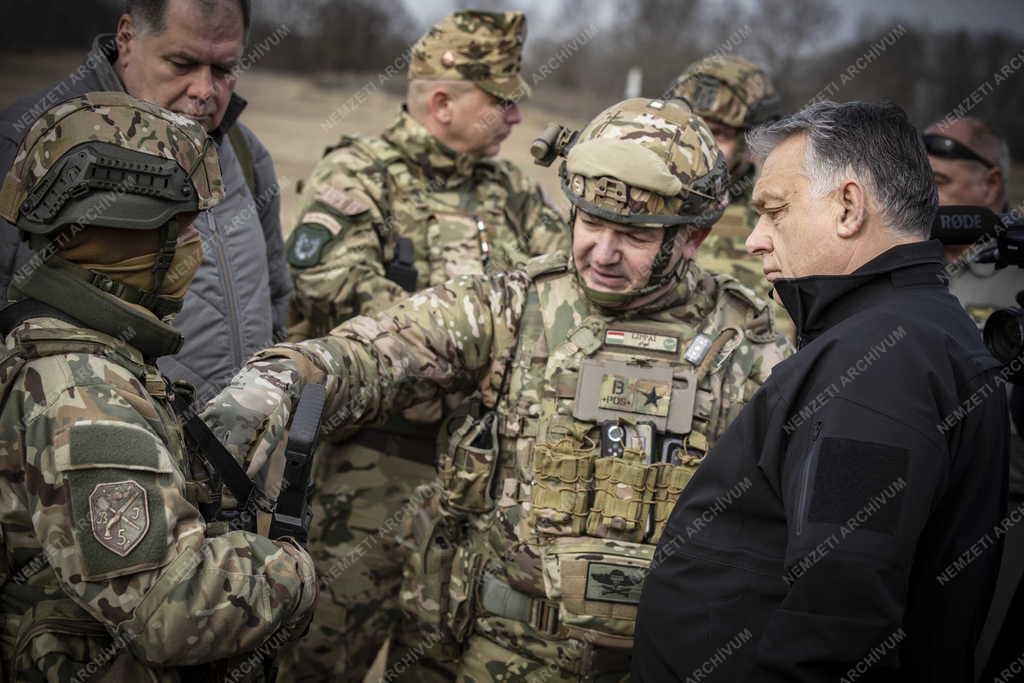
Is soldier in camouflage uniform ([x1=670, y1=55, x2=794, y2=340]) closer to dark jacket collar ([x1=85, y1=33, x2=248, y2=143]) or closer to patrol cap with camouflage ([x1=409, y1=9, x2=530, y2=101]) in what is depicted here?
patrol cap with camouflage ([x1=409, y1=9, x2=530, y2=101])

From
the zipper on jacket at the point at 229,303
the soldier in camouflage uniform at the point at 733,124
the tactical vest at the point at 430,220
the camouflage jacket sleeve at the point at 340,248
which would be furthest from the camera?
the soldier in camouflage uniform at the point at 733,124

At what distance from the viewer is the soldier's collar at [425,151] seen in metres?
4.72

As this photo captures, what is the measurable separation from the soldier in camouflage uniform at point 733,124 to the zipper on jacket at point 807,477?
3.46 m

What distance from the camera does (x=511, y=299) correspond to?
3.35m

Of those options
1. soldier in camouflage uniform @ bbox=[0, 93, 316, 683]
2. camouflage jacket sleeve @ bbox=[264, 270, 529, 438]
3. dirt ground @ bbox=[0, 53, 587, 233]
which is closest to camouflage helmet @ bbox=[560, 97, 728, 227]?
camouflage jacket sleeve @ bbox=[264, 270, 529, 438]

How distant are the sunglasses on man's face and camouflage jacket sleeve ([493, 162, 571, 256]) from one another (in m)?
1.98

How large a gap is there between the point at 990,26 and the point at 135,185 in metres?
21.2

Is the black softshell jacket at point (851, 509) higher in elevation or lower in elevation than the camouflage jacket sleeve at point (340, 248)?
lower

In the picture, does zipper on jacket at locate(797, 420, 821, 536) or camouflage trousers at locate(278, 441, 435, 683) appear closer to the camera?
zipper on jacket at locate(797, 420, 821, 536)

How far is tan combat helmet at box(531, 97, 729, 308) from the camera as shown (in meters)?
3.12

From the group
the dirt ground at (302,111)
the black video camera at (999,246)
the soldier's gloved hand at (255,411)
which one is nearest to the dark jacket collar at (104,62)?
the soldier's gloved hand at (255,411)

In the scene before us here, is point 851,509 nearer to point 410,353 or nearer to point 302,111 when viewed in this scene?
point 410,353

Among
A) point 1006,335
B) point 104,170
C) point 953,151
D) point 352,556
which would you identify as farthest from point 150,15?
point 953,151

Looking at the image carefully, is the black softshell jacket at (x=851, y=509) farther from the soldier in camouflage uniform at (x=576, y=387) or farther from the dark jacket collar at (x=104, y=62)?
A: the dark jacket collar at (x=104, y=62)
